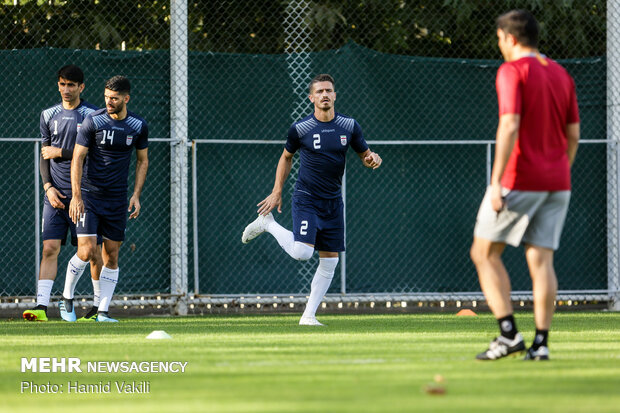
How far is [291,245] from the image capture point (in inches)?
380

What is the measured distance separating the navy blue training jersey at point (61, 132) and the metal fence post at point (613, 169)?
19.5 ft

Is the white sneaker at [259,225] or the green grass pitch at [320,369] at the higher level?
the white sneaker at [259,225]

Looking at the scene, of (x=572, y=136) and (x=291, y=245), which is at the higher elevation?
(x=572, y=136)

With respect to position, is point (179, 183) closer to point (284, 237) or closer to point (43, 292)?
point (43, 292)

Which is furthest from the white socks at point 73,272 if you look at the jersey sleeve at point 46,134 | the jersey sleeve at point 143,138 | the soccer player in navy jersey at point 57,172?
the jersey sleeve at point 143,138

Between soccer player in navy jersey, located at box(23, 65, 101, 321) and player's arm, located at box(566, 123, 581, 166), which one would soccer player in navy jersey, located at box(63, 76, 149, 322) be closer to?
soccer player in navy jersey, located at box(23, 65, 101, 321)

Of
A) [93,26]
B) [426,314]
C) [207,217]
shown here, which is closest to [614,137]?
[426,314]

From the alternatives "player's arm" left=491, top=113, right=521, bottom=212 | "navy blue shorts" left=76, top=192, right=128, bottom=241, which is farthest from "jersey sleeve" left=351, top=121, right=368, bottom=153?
"player's arm" left=491, top=113, right=521, bottom=212

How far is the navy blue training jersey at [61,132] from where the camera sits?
10258mm

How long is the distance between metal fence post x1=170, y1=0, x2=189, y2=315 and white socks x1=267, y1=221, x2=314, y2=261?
6.50 ft

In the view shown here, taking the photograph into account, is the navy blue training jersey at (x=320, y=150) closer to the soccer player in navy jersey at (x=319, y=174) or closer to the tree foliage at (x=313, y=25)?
the soccer player in navy jersey at (x=319, y=174)

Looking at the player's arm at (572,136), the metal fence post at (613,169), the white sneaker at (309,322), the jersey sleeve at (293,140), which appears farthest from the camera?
the metal fence post at (613,169)

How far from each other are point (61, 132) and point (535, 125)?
18.0 ft

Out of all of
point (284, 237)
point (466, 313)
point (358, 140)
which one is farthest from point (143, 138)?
point (466, 313)
